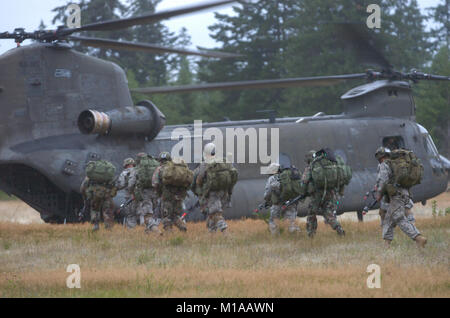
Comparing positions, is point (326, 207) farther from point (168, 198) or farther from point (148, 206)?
point (148, 206)

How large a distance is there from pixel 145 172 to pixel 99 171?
103 cm

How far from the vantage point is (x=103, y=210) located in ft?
48.7

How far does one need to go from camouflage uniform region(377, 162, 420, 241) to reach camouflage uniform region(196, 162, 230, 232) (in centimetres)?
357

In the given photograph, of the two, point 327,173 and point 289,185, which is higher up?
point 327,173

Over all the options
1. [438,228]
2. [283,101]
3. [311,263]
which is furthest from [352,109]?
[283,101]

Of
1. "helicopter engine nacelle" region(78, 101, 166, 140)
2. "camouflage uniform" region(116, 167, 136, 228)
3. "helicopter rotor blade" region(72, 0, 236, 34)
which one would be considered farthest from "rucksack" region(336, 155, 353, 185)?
"helicopter engine nacelle" region(78, 101, 166, 140)

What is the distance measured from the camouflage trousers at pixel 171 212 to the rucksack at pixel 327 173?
2947 millimetres

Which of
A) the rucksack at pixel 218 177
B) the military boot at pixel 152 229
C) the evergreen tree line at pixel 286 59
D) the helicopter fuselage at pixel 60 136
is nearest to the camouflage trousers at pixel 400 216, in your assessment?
the rucksack at pixel 218 177

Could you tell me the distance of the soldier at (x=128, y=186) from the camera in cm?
1455

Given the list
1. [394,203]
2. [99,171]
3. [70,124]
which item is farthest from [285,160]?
[394,203]

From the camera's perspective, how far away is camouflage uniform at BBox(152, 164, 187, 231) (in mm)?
13500

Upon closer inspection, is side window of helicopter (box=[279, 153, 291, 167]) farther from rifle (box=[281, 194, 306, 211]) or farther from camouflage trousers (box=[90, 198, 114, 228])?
camouflage trousers (box=[90, 198, 114, 228])

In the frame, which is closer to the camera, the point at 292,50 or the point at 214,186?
the point at 214,186

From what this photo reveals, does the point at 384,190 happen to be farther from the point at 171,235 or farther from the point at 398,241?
the point at 171,235
